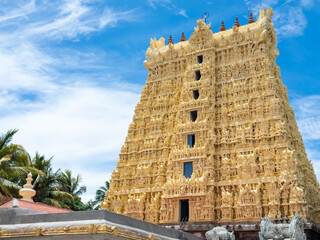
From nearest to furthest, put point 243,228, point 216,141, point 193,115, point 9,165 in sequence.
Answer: point 243,228 → point 9,165 → point 216,141 → point 193,115

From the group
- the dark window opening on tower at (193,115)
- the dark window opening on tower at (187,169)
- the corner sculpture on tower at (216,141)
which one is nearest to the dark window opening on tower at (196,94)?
the corner sculpture on tower at (216,141)

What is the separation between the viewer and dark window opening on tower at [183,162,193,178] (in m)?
27.1

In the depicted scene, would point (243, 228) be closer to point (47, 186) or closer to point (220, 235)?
point (220, 235)

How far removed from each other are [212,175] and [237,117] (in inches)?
182

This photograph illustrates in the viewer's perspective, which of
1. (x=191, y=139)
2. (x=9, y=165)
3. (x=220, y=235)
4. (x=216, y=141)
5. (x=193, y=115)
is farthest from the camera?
(x=193, y=115)

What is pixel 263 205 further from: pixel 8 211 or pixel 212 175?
pixel 8 211

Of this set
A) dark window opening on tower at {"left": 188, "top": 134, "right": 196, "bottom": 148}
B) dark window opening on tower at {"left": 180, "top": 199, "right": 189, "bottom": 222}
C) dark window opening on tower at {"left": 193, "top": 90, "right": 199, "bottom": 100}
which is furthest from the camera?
dark window opening on tower at {"left": 193, "top": 90, "right": 199, "bottom": 100}

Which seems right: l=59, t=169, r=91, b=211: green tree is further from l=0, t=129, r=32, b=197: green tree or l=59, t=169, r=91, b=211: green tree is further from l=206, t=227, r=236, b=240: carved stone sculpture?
l=206, t=227, r=236, b=240: carved stone sculpture

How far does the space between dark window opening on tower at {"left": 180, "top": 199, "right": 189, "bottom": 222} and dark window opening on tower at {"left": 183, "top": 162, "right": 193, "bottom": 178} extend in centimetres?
184

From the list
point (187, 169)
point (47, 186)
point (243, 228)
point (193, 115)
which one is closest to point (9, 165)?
point (47, 186)

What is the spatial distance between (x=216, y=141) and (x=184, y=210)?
543 cm

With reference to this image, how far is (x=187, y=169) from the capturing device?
2730 centimetres

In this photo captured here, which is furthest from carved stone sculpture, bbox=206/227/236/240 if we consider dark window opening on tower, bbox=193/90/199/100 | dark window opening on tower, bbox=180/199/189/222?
dark window opening on tower, bbox=193/90/199/100

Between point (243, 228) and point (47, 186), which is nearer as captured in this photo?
point (243, 228)
